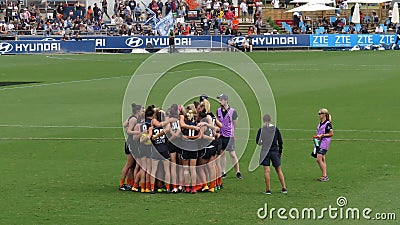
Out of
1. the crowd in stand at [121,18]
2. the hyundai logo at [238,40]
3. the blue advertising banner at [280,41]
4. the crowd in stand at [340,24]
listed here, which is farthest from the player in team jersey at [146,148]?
the crowd in stand at [340,24]

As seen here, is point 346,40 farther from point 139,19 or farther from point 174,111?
point 174,111

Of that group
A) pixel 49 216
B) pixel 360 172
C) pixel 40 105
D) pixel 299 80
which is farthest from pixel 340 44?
pixel 49 216

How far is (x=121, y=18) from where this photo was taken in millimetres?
74812

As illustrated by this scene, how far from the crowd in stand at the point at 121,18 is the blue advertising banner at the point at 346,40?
5.09m

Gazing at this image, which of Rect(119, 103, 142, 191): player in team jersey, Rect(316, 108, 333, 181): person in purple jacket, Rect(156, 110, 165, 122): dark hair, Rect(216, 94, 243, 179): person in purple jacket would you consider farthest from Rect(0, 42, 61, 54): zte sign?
Rect(156, 110, 165, 122): dark hair

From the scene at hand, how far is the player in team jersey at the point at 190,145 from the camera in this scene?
1773cm

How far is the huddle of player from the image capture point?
58.3 ft

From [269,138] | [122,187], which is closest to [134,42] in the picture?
[122,187]

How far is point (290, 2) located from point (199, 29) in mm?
9698

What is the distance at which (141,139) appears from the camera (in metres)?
17.9

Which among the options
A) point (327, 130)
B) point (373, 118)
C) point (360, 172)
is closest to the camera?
point (327, 130)

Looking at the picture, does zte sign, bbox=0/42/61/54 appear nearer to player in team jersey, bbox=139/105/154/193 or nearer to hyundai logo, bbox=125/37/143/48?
hyundai logo, bbox=125/37/143/48

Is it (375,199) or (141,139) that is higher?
(141,139)

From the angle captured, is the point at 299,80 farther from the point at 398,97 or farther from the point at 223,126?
the point at 223,126
